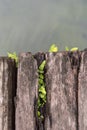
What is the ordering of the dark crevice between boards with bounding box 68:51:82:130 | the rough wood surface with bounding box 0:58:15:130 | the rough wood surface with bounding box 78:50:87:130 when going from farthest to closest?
the rough wood surface with bounding box 0:58:15:130 < the dark crevice between boards with bounding box 68:51:82:130 < the rough wood surface with bounding box 78:50:87:130

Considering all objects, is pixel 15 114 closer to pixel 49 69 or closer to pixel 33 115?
pixel 33 115

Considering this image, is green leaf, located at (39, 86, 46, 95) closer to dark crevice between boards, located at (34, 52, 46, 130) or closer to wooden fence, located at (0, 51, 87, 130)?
wooden fence, located at (0, 51, 87, 130)

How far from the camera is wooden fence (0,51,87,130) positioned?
7477 millimetres

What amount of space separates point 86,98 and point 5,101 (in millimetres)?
1357

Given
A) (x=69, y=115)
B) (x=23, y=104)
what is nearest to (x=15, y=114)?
(x=23, y=104)

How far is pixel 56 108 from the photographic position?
753 cm

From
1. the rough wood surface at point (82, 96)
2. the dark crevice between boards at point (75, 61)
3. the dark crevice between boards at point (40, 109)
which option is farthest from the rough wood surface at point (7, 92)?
the rough wood surface at point (82, 96)

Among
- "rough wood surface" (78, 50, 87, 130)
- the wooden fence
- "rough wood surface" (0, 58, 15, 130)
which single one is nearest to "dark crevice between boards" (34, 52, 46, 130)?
the wooden fence

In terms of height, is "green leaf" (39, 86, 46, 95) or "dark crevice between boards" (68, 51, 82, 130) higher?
"dark crevice between boards" (68, 51, 82, 130)

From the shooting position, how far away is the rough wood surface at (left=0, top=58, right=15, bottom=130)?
25.7 ft

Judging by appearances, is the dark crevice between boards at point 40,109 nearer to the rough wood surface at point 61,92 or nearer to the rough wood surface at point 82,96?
the rough wood surface at point 61,92

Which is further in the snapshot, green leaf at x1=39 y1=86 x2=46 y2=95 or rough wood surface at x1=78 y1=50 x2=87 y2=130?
green leaf at x1=39 y1=86 x2=46 y2=95

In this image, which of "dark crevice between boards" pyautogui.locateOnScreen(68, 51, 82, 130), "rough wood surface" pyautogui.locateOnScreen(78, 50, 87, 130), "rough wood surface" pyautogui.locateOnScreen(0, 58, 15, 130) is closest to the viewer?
"rough wood surface" pyautogui.locateOnScreen(78, 50, 87, 130)

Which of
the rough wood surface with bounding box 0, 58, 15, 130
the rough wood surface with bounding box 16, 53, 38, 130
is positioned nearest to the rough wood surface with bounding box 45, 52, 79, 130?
the rough wood surface with bounding box 16, 53, 38, 130
